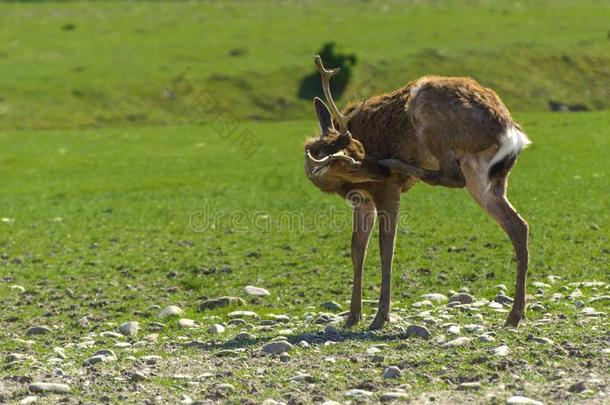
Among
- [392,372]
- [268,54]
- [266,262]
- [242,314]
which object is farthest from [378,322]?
[268,54]

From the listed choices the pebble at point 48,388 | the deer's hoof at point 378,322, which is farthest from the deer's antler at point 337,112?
the pebble at point 48,388

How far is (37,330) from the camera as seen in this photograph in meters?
12.6

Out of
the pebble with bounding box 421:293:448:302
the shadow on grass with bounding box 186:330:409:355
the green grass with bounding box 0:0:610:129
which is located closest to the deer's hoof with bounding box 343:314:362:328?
the shadow on grass with bounding box 186:330:409:355

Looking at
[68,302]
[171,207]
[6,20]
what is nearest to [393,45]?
[6,20]

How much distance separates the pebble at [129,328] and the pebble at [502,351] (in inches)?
168

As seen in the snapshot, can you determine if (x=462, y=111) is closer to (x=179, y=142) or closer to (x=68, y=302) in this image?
(x=68, y=302)

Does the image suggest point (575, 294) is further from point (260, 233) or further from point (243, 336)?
point (260, 233)

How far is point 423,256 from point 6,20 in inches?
1814

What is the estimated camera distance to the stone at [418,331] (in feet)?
36.4

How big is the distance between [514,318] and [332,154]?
101 inches

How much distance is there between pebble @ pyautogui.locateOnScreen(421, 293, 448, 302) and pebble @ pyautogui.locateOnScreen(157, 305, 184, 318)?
10.0 feet

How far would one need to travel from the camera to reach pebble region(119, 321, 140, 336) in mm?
12375

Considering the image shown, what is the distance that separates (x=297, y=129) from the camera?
35.8 meters

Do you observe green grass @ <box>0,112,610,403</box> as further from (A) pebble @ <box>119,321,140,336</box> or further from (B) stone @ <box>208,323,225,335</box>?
(A) pebble @ <box>119,321,140,336</box>
